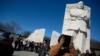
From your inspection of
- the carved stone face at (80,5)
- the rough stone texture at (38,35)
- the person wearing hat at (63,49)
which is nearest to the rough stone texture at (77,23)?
the carved stone face at (80,5)

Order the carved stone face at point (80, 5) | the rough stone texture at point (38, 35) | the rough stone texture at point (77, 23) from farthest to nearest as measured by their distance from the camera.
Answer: the rough stone texture at point (38, 35)
the carved stone face at point (80, 5)
the rough stone texture at point (77, 23)

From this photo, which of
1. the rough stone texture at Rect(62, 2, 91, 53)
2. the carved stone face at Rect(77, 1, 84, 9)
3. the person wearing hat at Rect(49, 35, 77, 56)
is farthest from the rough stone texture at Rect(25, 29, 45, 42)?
the person wearing hat at Rect(49, 35, 77, 56)

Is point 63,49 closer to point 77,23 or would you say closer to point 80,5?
point 77,23

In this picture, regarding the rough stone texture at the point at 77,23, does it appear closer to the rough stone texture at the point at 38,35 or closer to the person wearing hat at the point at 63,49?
the rough stone texture at the point at 38,35

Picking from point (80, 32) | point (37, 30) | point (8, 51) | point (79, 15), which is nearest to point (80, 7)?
point (79, 15)

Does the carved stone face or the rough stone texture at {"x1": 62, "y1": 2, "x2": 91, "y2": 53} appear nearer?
the rough stone texture at {"x1": 62, "y1": 2, "x2": 91, "y2": 53}

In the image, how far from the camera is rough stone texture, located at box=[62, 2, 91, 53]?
29.4m

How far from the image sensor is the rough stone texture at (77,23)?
1158 inches

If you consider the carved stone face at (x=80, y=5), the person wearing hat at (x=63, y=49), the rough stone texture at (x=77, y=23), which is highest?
the carved stone face at (x=80, y=5)

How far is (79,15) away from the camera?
29.5 metres

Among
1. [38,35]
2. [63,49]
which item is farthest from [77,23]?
[63,49]

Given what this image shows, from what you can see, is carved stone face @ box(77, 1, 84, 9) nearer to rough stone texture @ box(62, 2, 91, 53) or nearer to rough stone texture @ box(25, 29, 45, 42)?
rough stone texture @ box(62, 2, 91, 53)

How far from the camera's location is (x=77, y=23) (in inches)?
1163

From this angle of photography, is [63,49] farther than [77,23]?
No
